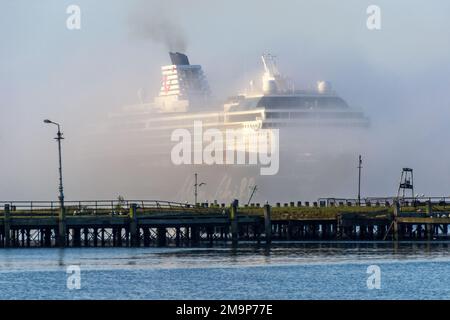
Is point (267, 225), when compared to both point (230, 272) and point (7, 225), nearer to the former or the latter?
point (7, 225)

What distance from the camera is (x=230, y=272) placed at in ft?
244

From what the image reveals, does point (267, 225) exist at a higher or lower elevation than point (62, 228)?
lower

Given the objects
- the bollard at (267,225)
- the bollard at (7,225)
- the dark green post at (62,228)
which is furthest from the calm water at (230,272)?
the bollard at (267,225)

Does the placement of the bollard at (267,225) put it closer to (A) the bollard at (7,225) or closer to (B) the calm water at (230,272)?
(B) the calm water at (230,272)

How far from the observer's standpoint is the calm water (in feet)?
215

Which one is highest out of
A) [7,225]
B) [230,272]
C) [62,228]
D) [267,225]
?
[7,225]

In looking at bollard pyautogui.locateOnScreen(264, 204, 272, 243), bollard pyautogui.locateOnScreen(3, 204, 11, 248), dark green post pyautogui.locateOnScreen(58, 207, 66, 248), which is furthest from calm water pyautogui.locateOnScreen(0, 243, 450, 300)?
bollard pyautogui.locateOnScreen(264, 204, 272, 243)

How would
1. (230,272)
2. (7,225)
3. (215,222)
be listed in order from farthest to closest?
1. (215,222)
2. (7,225)
3. (230,272)

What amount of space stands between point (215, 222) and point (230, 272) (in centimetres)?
2511

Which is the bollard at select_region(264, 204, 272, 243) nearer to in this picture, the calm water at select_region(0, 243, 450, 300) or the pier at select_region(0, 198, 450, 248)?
the pier at select_region(0, 198, 450, 248)

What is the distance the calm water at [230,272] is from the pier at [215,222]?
200 cm

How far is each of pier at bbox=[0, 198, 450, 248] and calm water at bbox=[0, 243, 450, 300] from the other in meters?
2.00

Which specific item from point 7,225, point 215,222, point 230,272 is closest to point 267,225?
point 215,222
